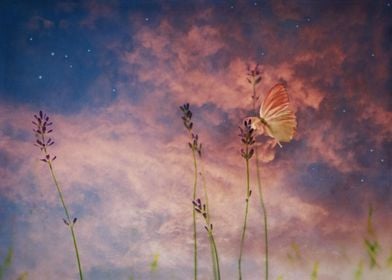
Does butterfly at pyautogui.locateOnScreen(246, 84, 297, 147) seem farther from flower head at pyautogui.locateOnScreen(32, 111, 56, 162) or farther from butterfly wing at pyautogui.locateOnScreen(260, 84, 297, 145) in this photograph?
flower head at pyautogui.locateOnScreen(32, 111, 56, 162)

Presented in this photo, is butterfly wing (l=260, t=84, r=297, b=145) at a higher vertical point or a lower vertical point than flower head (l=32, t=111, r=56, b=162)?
higher

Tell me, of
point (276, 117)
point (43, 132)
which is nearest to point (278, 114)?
point (276, 117)

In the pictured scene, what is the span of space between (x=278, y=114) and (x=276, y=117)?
0.6 inches

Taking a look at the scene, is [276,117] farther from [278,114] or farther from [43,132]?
[43,132]

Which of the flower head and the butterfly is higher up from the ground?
the butterfly

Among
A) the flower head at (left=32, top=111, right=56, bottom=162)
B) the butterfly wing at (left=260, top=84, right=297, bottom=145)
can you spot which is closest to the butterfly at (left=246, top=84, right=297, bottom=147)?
the butterfly wing at (left=260, top=84, right=297, bottom=145)

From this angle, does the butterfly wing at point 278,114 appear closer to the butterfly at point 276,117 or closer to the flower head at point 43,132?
the butterfly at point 276,117

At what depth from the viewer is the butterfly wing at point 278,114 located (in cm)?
207

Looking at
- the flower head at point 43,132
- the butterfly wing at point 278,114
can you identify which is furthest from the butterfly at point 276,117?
the flower head at point 43,132

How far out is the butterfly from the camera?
2.07 meters

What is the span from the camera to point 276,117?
2.09m

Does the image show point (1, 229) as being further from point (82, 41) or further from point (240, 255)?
point (240, 255)

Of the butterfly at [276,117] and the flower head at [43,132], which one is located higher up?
the butterfly at [276,117]

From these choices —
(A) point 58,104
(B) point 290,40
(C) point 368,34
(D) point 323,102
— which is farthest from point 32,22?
(C) point 368,34
